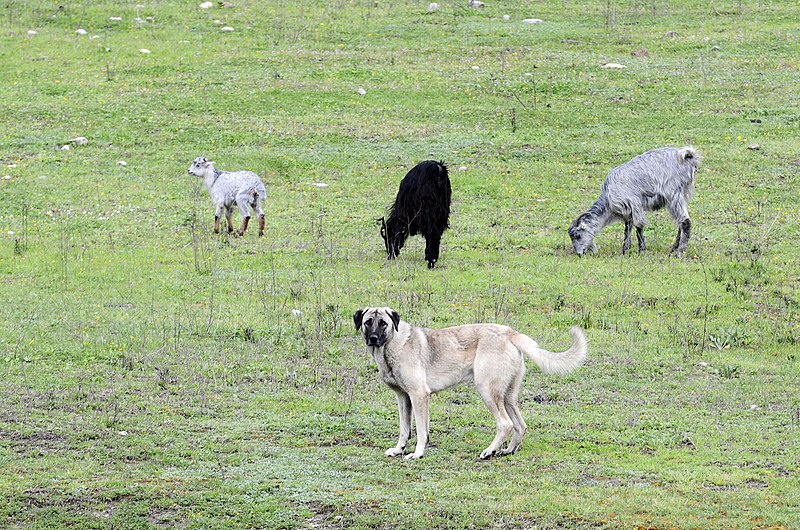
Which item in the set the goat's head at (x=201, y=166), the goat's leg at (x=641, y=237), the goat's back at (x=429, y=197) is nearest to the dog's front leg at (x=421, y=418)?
the goat's back at (x=429, y=197)

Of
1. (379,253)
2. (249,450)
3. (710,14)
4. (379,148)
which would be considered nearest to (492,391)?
(249,450)

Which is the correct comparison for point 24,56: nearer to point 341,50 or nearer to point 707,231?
point 341,50

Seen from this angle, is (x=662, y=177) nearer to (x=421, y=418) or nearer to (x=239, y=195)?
(x=239, y=195)

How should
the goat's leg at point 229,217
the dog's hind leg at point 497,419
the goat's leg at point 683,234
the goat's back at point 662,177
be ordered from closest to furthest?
the dog's hind leg at point 497,419
the goat's leg at point 683,234
the goat's back at point 662,177
the goat's leg at point 229,217

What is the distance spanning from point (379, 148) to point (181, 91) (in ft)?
20.8

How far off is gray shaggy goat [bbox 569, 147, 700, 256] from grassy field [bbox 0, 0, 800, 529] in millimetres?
694

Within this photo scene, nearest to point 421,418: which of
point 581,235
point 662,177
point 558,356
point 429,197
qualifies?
point 558,356

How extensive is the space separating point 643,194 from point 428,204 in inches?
158

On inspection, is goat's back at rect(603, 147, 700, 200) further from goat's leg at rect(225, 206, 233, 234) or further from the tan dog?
the tan dog

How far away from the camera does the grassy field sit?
916 cm

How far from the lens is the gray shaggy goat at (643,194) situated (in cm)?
1892

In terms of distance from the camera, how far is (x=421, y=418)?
980 centimetres

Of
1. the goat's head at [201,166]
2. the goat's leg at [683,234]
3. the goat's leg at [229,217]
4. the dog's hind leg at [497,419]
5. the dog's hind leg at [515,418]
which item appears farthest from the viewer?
the goat's head at [201,166]

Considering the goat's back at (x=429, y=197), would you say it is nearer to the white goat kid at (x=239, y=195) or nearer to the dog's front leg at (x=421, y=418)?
the white goat kid at (x=239, y=195)
